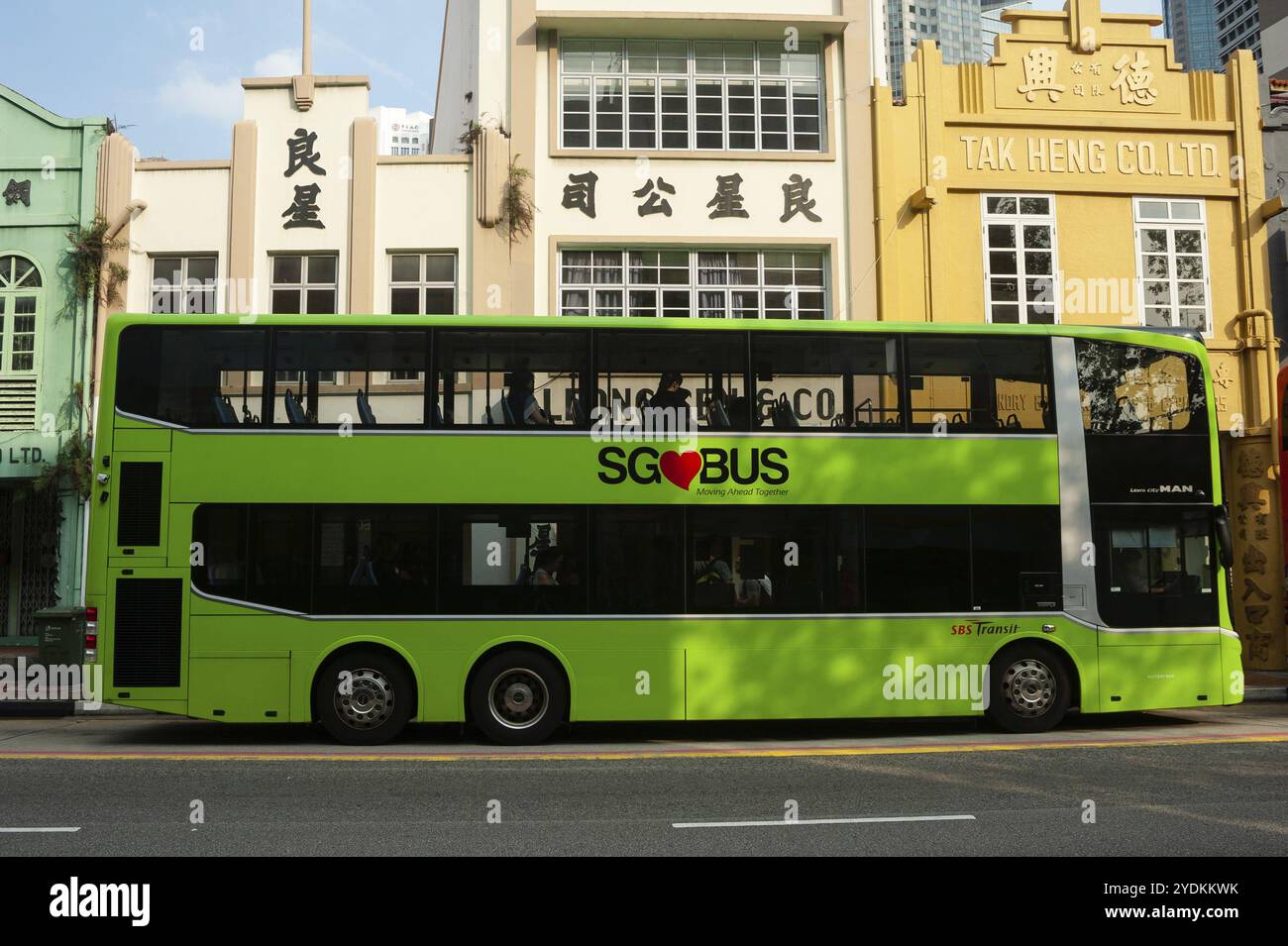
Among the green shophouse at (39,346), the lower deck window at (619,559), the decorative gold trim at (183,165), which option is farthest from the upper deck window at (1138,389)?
the green shophouse at (39,346)

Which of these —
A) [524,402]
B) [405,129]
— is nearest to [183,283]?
[524,402]

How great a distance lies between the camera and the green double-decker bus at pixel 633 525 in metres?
10.6

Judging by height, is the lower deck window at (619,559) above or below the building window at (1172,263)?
below

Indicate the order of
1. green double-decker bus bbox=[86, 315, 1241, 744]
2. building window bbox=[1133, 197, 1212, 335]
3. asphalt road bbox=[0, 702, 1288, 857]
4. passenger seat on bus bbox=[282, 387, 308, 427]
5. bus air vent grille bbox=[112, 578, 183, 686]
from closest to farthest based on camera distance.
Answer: asphalt road bbox=[0, 702, 1288, 857]
bus air vent grille bbox=[112, 578, 183, 686]
green double-decker bus bbox=[86, 315, 1241, 744]
passenger seat on bus bbox=[282, 387, 308, 427]
building window bbox=[1133, 197, 1212, 335]

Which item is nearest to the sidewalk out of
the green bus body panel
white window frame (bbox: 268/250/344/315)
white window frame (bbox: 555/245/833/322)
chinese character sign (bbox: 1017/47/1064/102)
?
the green bus body panel

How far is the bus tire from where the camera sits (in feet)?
36.8

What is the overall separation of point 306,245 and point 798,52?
32.0ft

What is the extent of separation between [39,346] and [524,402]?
476 inches

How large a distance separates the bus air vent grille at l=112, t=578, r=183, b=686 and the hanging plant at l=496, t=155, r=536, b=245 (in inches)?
396

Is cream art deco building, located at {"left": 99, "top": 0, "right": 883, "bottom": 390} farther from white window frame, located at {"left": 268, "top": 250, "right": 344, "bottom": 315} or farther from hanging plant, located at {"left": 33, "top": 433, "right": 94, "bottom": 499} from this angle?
hanging plant, located at {"left": 33, "top": 433, "right": 94, "bottom": 499}

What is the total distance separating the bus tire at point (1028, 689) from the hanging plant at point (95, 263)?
51.4 ft

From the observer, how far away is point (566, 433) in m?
10.9

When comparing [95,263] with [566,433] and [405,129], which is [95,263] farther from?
[405,129]

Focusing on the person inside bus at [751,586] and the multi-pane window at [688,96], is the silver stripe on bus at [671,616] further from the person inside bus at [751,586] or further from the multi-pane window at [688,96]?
the multi-pane window at [688,96]
